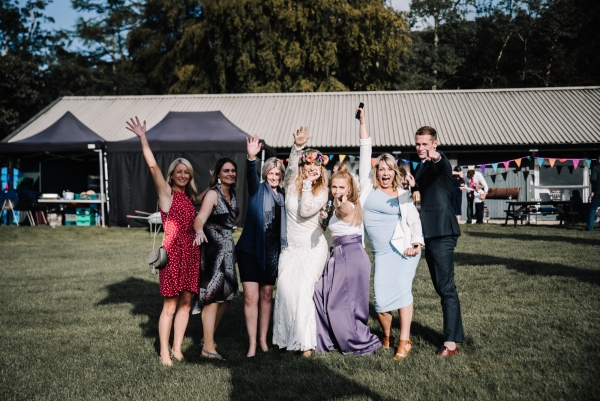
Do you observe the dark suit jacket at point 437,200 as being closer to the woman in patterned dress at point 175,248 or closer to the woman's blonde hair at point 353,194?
the woman's blonde hair at point 353,194

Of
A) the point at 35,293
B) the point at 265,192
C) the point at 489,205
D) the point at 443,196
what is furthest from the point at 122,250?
the point at 489,205

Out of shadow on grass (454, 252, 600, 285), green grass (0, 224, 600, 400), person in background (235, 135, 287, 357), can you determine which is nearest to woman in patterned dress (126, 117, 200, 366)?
green grass (0, 224, 600, 400)

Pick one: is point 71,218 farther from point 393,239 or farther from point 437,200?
point 437,200

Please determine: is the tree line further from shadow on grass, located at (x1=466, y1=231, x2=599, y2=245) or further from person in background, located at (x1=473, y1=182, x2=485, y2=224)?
shadow on grass, located at (x1=466, y1=231, x2=599, y2=245)

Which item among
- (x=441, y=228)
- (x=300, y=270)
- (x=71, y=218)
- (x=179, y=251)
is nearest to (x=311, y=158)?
(x=300, y=270)

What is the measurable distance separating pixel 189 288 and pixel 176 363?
2.09ft

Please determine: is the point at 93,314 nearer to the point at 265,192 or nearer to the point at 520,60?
the point at 265,192

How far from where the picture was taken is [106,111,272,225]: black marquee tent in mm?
15727

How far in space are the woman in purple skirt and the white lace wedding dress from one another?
103 mm

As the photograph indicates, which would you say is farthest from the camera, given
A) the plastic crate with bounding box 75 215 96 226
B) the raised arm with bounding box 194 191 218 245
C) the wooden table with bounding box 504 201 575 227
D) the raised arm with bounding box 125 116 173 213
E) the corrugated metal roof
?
the corrugated metal roof

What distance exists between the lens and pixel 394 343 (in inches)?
205

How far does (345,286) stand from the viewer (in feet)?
16.5

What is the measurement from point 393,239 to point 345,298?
0.68 m

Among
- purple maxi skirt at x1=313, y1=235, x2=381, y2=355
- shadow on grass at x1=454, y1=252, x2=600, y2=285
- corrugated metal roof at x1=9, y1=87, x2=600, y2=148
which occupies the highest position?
corrugated metal roof at x1=9, y1=87, x2=600, y2=148
